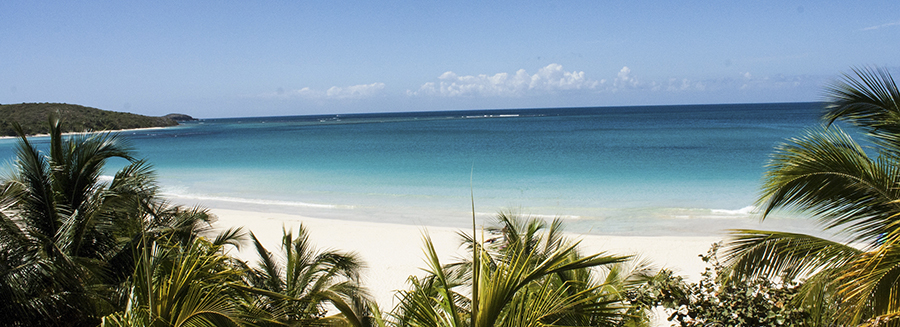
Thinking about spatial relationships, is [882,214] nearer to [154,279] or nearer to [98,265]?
[154,279]

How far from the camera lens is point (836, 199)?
175 inches

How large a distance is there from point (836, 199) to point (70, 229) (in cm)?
702

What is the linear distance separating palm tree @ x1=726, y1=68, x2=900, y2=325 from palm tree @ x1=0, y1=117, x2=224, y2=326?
195 inches

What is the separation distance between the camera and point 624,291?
477 centimetres

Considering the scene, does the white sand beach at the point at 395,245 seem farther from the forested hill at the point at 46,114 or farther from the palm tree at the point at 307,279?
the forested hill at the point at 46,114

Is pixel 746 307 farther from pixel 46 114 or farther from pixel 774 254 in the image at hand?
pixel 46 114

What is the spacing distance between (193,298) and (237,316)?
0.30 meters

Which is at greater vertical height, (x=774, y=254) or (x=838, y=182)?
(x=838, y=182)

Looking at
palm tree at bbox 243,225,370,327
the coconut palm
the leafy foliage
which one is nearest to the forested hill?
palm tree at bbox 243,225,370,327

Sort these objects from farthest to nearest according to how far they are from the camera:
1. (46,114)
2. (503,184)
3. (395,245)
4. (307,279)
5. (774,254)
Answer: (46,114)
(503,184)
(395,245)
(307,279)
(774,254)

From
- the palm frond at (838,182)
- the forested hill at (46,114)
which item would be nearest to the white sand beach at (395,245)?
the palm frond at (838,182)

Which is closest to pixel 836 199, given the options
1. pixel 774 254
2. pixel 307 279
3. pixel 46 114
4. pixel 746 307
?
pixel 774 254

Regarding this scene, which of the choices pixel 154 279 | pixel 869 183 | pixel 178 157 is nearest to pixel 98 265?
pixel 154 279

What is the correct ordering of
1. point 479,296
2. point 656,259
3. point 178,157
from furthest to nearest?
point 178,157 < point 656,259 < point 479,296
